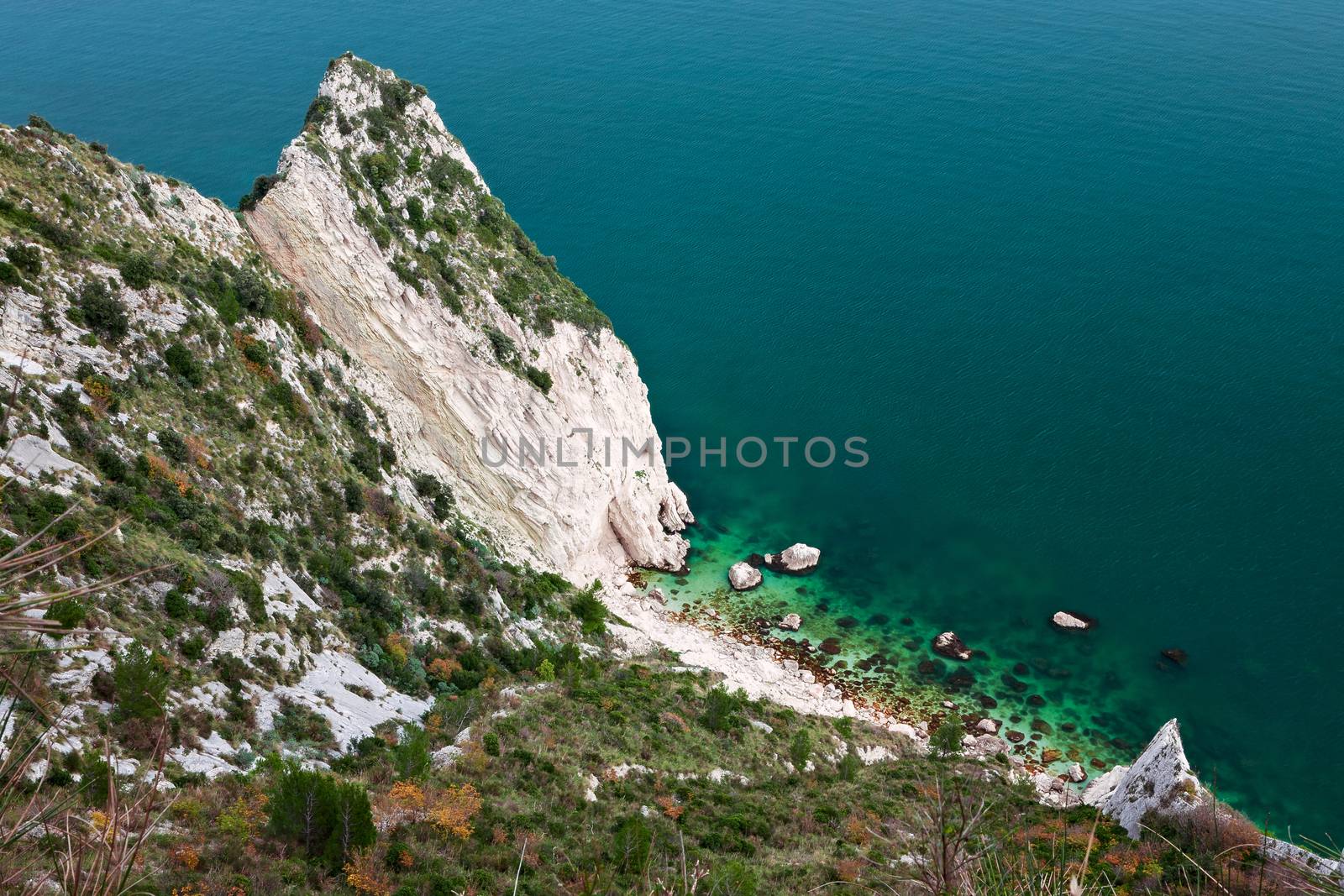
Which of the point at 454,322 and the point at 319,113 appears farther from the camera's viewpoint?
the point at 454,322

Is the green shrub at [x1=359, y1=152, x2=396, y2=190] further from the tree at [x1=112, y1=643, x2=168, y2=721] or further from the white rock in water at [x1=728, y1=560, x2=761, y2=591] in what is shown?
the tree at [x1=112, y1=643, x2=168, y2=721]

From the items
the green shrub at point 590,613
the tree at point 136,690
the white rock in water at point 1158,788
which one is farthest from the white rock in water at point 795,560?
the tree at point 136,690

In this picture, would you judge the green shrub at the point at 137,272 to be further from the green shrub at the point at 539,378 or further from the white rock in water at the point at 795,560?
the white rock in water at the point at 795,560

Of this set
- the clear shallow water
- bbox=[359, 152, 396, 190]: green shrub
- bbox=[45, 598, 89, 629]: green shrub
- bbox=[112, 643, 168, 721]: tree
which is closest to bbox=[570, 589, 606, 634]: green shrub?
the clear shallow water

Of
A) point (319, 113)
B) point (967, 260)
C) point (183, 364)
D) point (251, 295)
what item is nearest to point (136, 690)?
point (183, 364)

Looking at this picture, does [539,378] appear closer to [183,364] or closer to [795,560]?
[795,560]

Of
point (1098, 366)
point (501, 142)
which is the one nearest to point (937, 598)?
point (1098, 366)

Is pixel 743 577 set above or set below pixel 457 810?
above
